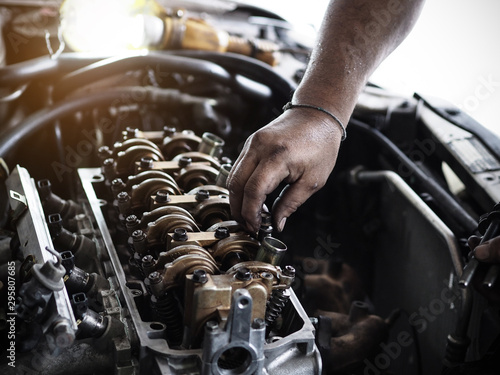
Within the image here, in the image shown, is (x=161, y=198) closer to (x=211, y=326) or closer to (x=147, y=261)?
(x=147, y=261)

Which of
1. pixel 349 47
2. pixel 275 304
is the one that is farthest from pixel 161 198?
pixel 349 47

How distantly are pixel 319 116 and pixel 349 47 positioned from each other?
0.27 m

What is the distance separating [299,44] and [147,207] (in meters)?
1.61

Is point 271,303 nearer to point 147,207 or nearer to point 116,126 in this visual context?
point 147,207

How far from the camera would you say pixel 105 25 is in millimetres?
2191

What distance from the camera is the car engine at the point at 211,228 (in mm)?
1119

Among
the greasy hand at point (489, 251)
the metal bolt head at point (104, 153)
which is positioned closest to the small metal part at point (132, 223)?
the metal bolt head at point (104, 153)

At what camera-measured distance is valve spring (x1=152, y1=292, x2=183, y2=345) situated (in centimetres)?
115

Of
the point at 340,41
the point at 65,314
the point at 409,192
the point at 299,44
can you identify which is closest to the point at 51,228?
the point at 65,314

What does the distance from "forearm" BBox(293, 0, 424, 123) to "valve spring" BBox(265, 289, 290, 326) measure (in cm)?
50

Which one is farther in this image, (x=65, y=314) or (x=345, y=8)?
(x=345, y=8)

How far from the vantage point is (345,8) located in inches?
61.1

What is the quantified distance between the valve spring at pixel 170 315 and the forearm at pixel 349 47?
60 cm

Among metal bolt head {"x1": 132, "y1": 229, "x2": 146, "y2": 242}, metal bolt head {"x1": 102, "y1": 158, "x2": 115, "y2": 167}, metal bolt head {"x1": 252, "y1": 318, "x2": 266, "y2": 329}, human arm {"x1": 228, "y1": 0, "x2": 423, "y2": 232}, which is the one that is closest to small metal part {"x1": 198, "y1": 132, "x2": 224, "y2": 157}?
metal bolt head {"x1": 102, "y1": 158, "x2": 115, "y2": 167}
